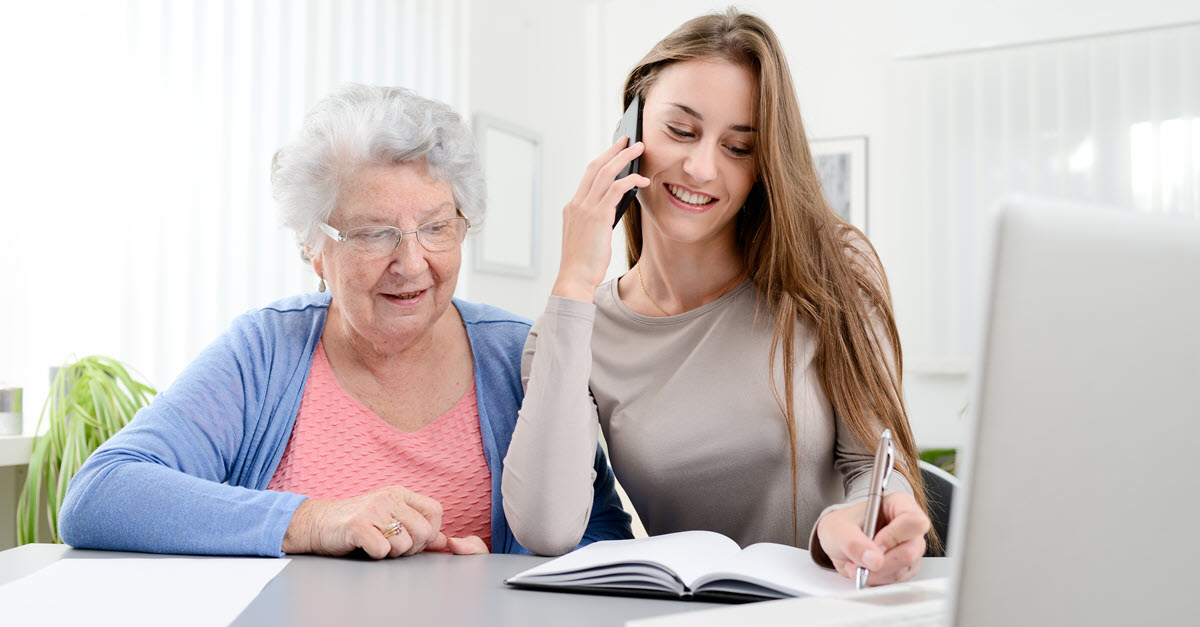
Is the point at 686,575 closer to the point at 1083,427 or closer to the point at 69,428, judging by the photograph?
the point at 1083,427

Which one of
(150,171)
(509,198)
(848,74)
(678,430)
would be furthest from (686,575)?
(848,74)

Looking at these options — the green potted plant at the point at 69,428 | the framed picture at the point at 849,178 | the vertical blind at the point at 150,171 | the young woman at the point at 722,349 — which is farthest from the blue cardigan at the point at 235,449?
the framed picture at the point at 849,178

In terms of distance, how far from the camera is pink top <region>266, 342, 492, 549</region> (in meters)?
1.40

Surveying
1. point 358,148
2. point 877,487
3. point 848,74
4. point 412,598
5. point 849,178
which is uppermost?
point 848,74

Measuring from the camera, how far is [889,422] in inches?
52.7

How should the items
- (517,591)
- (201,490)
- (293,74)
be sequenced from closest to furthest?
(517,591) → (201,490) → (293,74)

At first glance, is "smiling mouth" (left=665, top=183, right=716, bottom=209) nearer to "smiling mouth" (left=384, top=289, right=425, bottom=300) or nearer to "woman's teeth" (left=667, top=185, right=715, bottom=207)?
"woman's teeth" (left=667, top=185, right=715, bottom=207)

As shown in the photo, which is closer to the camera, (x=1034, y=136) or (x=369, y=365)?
(x=369, y=365)

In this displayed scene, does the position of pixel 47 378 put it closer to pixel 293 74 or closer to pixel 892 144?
pixel 293 74

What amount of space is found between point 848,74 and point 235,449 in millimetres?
3684

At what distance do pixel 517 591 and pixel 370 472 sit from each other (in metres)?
0.57

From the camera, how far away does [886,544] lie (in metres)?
0.93

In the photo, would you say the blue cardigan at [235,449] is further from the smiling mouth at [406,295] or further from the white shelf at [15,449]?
the white shelf at [15,449]

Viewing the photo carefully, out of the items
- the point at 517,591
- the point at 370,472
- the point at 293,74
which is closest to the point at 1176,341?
the point at 517,591
